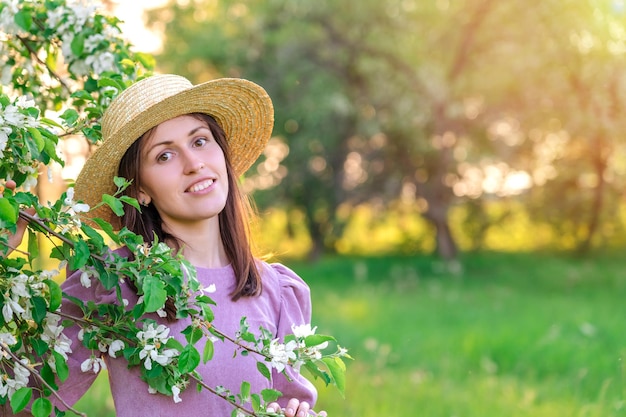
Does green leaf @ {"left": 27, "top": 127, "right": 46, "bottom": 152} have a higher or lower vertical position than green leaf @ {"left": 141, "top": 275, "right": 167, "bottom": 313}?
higher

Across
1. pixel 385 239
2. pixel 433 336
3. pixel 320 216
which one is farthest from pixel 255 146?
pixel 385 239

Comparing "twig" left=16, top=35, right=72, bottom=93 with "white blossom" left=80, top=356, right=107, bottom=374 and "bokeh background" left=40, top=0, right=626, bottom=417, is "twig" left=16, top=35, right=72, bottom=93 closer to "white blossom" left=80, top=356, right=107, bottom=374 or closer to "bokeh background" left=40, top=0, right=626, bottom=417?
"white blossom" left=80, top=356, right=107, bottom=374

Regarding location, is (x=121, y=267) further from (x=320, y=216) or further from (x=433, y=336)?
(x=320, y=216)

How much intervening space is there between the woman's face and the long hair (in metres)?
0.03

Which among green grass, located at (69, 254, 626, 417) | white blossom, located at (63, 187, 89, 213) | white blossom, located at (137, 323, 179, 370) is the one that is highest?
white blossom, located at (63, 187, 89, 213)

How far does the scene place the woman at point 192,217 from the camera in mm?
2416

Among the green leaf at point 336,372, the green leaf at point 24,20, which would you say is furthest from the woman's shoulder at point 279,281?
the green leaf at point 24,20

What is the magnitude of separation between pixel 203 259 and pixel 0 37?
1.26m

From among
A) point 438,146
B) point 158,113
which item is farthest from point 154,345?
point 438,146

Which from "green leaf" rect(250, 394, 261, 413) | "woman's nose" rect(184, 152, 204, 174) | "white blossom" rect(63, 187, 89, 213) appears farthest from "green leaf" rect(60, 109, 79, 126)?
"green leaf" rect(250, 394, 261, 413)

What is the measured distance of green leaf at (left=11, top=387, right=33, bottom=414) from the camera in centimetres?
206

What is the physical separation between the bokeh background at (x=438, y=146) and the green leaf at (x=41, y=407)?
5607 millimetres

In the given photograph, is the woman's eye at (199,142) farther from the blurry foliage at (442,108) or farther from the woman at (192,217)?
the blurry foliage at (442,108)

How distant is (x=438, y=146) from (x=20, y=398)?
11.3 metres
